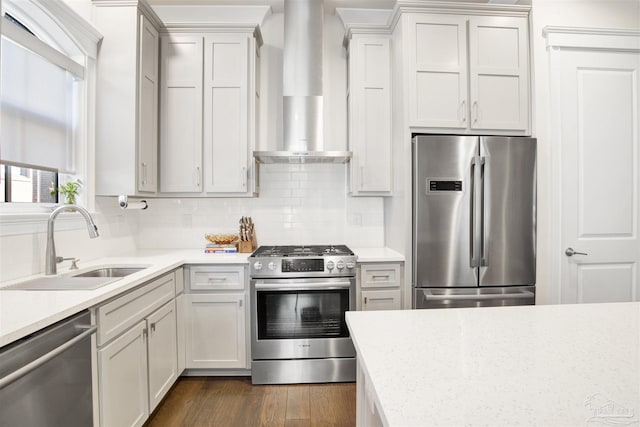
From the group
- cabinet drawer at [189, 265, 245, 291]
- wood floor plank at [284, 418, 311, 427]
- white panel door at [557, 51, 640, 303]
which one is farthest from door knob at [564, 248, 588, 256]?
cabinet drawer at [189, 265, 245, 291]

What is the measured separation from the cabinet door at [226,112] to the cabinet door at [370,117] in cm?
91

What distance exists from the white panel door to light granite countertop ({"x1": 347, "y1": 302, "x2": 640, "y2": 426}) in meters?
1.74

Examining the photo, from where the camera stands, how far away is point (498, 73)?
264 cm

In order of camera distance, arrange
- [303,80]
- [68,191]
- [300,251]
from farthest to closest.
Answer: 1. [303,80]
2. [300,251]
3. [68,191]

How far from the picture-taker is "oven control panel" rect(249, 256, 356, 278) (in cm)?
249

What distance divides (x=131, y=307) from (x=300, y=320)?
115 cm

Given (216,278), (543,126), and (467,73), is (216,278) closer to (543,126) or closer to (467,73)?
(467,73)

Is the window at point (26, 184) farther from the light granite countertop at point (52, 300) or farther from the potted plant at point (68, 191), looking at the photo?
the light granite countertop at point (52, 300)

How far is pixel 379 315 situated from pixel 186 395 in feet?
6.13

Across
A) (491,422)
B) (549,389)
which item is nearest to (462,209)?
(549,389)

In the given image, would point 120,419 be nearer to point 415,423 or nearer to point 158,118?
point 415,423

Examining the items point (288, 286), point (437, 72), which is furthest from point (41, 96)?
point (437, 72)

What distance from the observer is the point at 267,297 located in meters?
2.51

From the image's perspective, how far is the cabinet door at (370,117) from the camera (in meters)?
2.88
